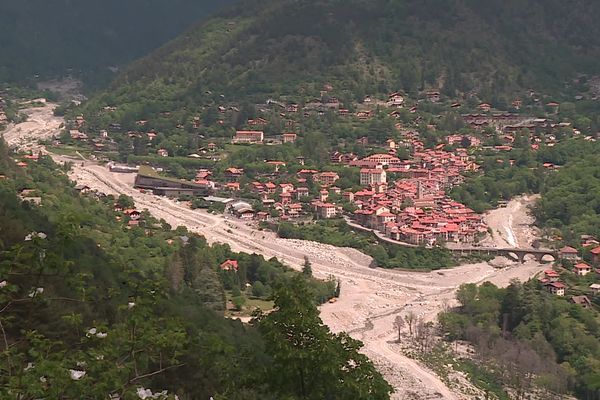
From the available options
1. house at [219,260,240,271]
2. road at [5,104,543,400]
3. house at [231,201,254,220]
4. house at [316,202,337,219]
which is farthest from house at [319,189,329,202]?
house at [219,260,240,271]

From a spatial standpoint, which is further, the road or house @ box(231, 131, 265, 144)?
house @ box(231, 131, 265, 144)

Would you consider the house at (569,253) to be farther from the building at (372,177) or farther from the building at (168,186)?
the building at (168,186)

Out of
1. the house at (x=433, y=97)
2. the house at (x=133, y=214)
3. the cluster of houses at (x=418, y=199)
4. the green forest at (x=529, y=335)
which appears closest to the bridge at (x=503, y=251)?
the cluster of houses at (x=418, y=199)

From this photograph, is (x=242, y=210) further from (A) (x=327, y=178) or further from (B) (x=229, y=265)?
(B) (x=229, y=265)

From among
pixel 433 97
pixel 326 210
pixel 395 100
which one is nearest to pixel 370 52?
pixel 433 97

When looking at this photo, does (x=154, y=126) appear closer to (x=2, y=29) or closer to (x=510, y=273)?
(x=510, y=273)

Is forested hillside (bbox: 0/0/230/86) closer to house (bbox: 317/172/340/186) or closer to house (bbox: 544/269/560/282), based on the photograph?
house (bbox: 317/172/340/186)

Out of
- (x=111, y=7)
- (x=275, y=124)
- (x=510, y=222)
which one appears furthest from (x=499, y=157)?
(x=111, y=7)
